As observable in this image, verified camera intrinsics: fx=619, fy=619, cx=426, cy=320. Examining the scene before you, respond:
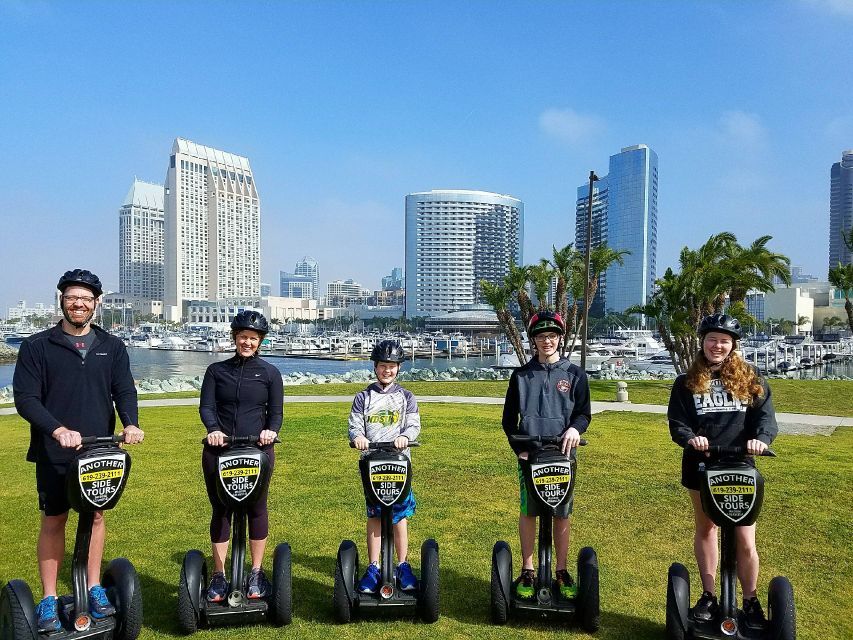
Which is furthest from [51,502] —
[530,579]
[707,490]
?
[707,490]

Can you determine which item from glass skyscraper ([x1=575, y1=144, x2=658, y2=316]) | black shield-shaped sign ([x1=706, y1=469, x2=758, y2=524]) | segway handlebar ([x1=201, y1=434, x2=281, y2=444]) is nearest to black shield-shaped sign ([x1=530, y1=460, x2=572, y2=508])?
black shield-shaped sign ([x1=706, y1=469, x2=758, y2=524])

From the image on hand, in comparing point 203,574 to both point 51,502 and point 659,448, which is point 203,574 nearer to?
point 51,502

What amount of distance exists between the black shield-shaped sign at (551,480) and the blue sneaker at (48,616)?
10.0 feet

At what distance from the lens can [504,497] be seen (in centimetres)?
767

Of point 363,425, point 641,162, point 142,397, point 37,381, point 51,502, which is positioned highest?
point 641,162

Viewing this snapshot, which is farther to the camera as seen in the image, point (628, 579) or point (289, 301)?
point (289, 301)

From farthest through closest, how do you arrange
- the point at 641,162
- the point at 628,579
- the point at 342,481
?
the point at 641,162
the point at 342,481
the point at 628,579

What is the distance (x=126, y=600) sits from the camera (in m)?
3.92

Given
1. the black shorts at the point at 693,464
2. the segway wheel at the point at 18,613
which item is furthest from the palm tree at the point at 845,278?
the segway wheel at the point at 18,613

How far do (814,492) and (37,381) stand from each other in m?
8.57

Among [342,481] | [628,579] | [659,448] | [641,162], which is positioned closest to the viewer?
[628,579]

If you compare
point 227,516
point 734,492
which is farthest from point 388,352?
point 734,492

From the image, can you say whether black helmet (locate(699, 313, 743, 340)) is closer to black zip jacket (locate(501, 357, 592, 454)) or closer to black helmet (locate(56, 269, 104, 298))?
black zip jacket (locate(501, 357, 592, 454))

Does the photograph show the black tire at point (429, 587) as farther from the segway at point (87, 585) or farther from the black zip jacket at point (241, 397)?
the segway at point (87, 585)
